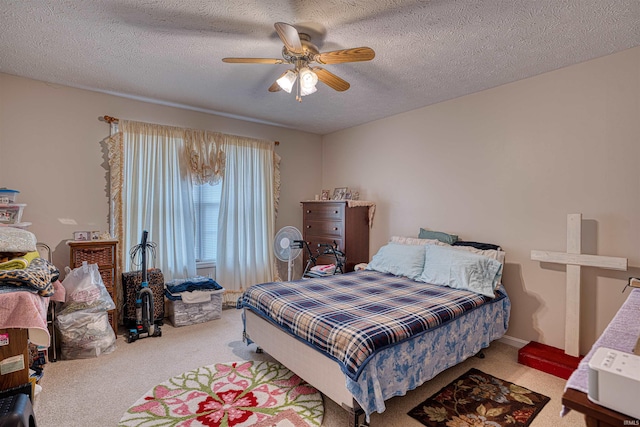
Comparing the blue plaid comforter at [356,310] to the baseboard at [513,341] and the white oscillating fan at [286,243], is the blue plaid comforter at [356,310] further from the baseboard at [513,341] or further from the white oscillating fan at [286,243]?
the white oscillating fan at [286,243]

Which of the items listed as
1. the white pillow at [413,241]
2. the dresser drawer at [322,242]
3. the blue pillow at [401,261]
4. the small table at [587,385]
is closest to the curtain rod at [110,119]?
→ the dresser drawer at [322,242]

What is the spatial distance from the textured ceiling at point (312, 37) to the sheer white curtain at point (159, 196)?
523 mm

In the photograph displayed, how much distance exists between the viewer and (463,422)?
1914 millimetres

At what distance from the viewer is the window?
4008mm

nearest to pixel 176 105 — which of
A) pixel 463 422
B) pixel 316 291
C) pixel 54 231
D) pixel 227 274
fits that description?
pixel 54 231

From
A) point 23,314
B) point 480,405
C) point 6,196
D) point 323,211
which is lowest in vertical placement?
point 480,405

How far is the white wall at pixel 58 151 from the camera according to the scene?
289cm

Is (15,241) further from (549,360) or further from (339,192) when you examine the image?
(549,360)

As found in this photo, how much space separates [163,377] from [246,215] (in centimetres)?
222

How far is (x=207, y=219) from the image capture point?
4.06 m

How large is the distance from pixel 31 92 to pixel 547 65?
4668mm

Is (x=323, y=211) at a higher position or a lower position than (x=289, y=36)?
lower

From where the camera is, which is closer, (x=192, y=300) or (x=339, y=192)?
(x=192, y=300)

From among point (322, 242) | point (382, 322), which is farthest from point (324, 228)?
point (382, 322)
